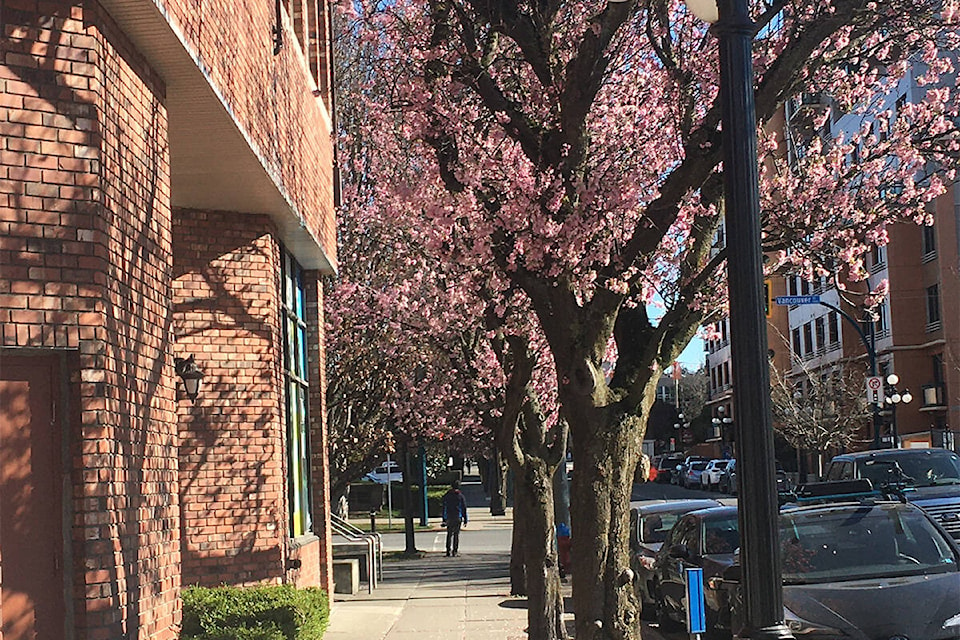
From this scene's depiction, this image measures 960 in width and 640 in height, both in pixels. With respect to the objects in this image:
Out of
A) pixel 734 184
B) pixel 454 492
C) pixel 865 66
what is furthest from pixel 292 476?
pixel 454 492

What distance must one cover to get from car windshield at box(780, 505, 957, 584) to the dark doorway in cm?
640

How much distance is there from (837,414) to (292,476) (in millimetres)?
34119

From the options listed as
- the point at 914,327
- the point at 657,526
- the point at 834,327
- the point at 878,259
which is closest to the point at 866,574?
the point at 657,526

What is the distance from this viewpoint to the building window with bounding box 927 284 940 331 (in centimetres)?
5034

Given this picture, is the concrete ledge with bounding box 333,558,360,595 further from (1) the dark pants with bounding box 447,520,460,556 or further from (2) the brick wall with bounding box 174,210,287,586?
(1) the dark pants with bounding box 447,520,460,556

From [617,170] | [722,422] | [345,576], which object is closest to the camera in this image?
[617,170]

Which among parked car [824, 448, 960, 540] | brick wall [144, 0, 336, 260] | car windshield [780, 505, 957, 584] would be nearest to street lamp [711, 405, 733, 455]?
parked car [824, 448, 960, 540]

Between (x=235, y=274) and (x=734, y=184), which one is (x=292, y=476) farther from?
(x=734, y=184)

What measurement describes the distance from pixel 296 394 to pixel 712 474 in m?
45.0

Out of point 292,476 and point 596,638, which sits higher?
point 292,476

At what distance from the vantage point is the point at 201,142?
395 inches

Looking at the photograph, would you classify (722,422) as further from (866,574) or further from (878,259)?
(866,574)

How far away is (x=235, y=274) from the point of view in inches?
506

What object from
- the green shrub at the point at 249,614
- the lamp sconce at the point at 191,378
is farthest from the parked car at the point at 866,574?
the lamp sconce at the point at 191,378
